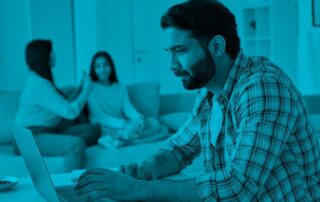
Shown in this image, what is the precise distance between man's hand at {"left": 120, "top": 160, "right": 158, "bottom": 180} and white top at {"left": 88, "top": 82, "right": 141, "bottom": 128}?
2498 millimetres

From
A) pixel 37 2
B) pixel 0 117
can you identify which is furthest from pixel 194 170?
pixel 37 2

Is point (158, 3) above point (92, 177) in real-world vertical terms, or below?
above

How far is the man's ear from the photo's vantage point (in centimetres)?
145

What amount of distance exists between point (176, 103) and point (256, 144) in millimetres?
3365

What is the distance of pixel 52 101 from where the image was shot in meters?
3.87

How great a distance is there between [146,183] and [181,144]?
1.34 ft

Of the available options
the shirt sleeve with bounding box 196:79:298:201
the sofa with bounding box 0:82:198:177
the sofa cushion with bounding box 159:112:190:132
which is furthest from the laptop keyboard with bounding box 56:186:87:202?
the sofa cushion with bounding box 159:112:190:132

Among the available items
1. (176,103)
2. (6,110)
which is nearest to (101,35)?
(176,103)

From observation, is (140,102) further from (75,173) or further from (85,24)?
(75,173)

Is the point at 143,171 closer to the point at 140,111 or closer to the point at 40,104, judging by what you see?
the point at 40,104

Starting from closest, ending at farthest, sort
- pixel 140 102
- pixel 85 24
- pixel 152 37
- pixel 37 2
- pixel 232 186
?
pixel 232 186
pixel 140 102
pixel 37 2
pixel 85 24
pixel 152 37

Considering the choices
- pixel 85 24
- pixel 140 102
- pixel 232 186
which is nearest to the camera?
pixel 232 186

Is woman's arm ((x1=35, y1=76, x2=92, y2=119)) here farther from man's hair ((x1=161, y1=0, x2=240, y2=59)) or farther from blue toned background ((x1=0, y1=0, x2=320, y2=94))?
man's hair ((x1=161, y1=0, x2=240, y2=59))

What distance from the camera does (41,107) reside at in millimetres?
3930
